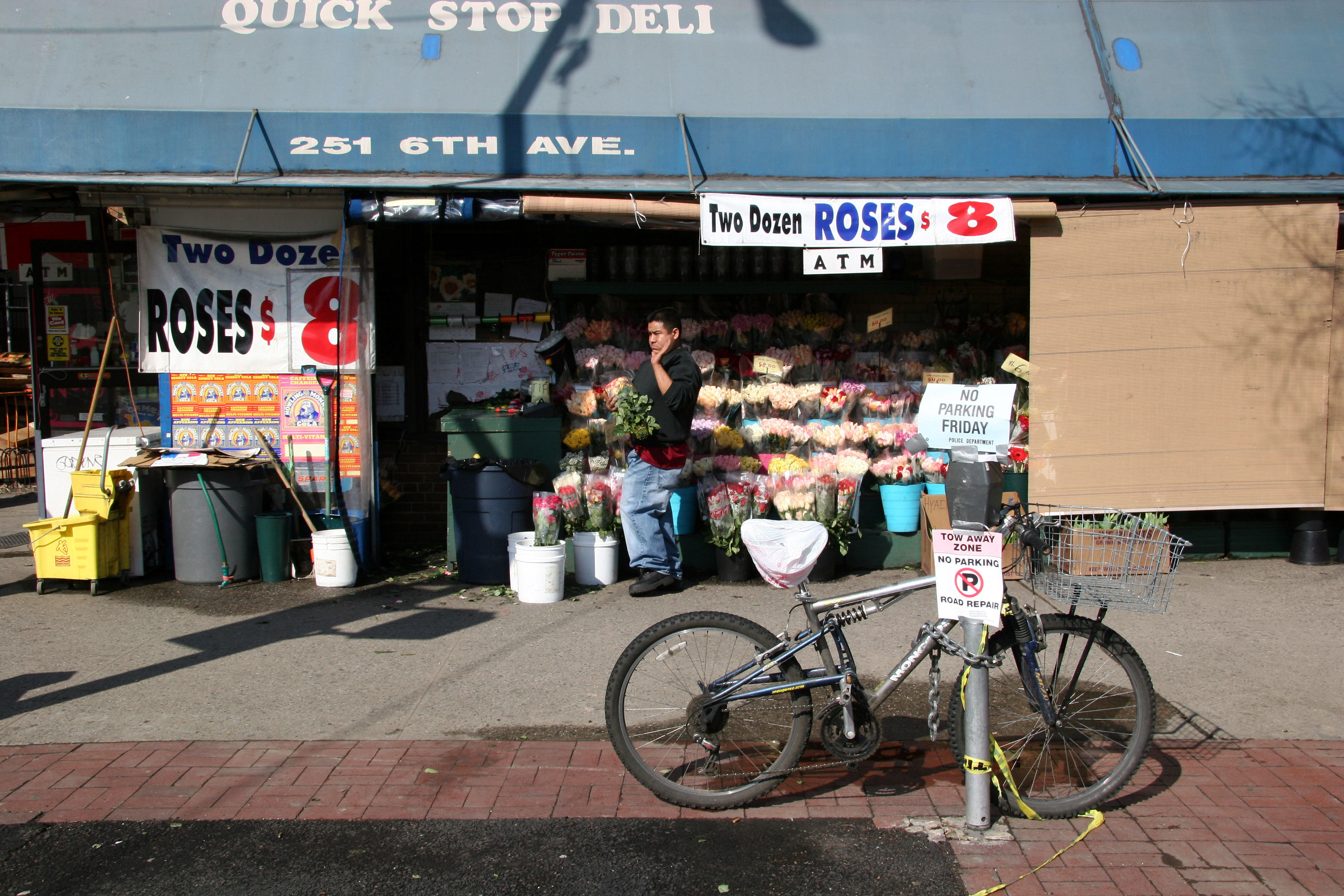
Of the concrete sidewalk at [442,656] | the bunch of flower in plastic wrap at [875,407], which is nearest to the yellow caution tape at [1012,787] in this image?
the concrete sidewalk at [442,656]

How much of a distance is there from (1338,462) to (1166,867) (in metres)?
5.36

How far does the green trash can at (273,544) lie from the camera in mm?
7219

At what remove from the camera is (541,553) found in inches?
266

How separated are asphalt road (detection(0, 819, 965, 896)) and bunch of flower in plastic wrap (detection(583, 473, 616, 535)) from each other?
3536 mm

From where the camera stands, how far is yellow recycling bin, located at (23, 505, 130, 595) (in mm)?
6891

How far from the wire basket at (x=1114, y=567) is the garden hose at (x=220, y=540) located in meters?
5.84

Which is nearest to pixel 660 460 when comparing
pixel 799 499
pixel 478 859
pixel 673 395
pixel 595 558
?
pixel 673 395

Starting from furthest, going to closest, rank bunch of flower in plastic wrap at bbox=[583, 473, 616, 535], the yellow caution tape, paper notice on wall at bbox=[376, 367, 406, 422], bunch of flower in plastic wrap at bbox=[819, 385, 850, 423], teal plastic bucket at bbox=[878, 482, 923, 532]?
paper notice on wall at bbox=[376, 367, 406, 422], bunch of flower in plastic wrap at bbox=[819, 385, 850, 423], teal plastic bucket at bbox=[878, 482, 923, 532], bunch of flower in plastic wrap at bbox=[583, 473, 616, 535], the yellow caution tape

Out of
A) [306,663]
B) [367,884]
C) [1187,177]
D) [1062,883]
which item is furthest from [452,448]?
[1187,177]

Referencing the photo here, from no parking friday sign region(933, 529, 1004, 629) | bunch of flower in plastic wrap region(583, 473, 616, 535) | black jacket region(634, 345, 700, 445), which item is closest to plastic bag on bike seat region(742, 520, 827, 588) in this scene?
no parking friday sign region(933, 529, 1004, 629)

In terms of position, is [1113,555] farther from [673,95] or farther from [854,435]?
[673,95]

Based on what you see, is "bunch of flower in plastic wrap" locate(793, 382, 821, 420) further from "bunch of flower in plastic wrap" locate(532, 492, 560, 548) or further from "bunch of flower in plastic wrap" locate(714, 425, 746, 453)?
"bunch of flower in plastic wrap" locate(532, 492, 560, 548)

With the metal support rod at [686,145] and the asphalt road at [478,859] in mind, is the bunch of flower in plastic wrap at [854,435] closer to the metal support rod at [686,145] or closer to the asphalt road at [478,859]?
the metal support rod at [686,145]

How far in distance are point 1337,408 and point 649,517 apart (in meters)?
5.25
